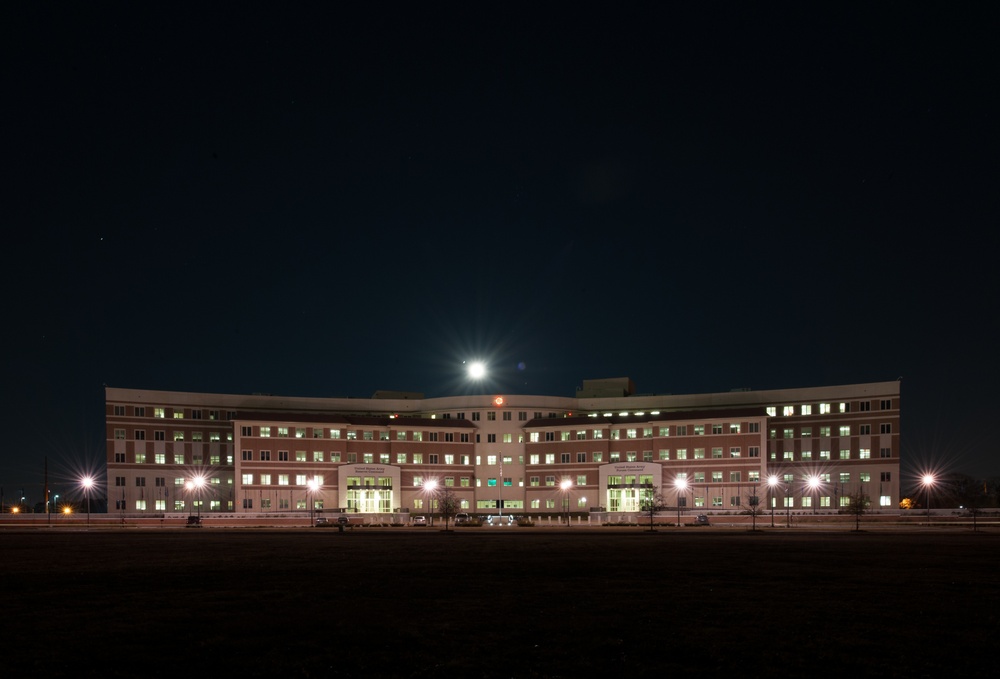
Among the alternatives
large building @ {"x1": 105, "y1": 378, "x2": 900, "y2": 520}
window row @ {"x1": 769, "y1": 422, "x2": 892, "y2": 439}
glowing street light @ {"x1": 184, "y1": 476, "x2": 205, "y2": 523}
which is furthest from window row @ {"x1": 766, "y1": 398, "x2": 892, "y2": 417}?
glowing street light @ {"x1": 184, "y1": 476, "x2": 205, "y2": 523}

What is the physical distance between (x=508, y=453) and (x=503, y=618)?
395 ft

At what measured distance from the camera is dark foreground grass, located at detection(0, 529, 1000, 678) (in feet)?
47.9

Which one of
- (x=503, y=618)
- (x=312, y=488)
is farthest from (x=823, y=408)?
(x=503, y=618)

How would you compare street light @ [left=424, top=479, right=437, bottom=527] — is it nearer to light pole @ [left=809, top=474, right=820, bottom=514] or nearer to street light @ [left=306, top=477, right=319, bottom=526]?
street light @ [left=306, top=477, right=319, bottom=526]

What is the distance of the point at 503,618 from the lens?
1934 centimetres

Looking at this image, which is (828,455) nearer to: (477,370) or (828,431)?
(828,431)

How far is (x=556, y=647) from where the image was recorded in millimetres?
15961

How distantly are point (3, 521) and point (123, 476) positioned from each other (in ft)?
93.6

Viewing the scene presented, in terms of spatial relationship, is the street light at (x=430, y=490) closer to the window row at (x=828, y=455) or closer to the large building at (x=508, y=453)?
the large building at (x=508, y=453)

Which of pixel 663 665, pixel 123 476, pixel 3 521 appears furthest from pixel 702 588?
pixel 123 476

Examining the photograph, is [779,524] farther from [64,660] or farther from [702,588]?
[64,660]

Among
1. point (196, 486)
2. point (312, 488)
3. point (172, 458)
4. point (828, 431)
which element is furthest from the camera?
point (172, 458)

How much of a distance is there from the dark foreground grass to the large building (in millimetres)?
89137

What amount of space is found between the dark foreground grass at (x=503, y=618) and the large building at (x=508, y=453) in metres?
89.1
